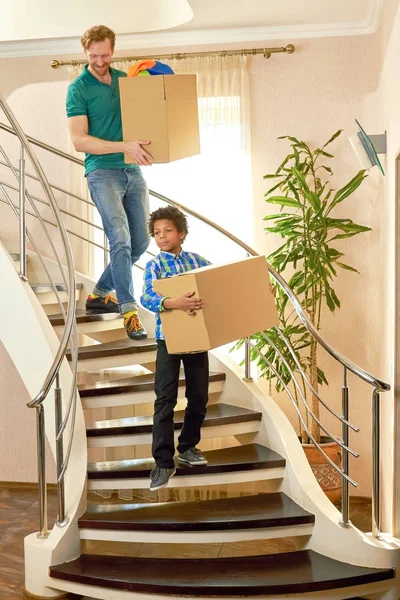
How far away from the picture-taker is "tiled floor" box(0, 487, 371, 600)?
3.87 metres

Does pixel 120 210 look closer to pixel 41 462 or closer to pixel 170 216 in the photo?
pixel 170 216

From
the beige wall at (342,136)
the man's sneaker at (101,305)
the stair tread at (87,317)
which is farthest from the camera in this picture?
the beige wall at (342,136)

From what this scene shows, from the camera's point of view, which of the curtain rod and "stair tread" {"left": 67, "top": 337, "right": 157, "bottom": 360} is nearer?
"stair tread" {"left": 67, "top": 337, "right": 157, "bottom": 360}

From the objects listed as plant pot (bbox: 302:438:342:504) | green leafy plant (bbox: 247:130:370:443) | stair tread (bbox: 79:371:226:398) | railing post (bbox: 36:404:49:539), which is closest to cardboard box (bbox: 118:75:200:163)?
stair tread (bbox: 79:371:226:398)

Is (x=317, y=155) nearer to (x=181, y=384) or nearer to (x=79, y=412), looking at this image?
(x=181, y=384)

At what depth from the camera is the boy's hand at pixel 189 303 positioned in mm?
3244

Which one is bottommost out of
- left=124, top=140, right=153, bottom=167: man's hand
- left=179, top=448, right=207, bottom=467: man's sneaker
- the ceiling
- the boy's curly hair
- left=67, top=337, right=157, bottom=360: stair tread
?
left=179, top=448, right=207, bottom=467: man's sneaker

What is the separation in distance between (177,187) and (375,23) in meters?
1.72

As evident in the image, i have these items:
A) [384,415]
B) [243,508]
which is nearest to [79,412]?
[243,508]

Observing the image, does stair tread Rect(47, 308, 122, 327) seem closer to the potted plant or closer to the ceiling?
the potted plant

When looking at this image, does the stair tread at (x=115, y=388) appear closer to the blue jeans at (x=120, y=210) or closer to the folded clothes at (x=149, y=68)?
A: the blue jeans at (x=120, y=210)

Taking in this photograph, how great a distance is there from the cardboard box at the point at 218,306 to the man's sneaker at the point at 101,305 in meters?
1.29

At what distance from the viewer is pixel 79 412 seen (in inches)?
153

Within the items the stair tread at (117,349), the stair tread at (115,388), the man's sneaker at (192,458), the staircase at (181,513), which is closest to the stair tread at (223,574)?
the staircase at (181,513)
